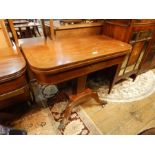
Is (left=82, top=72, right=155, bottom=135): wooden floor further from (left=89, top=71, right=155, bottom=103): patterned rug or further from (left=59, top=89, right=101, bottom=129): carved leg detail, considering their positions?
(left=59, top=89, right=101, bottom=129): carved leg detail

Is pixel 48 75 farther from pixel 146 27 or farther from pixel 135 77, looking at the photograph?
pixel 135 77

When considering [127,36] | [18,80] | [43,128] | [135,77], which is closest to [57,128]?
[43,128]

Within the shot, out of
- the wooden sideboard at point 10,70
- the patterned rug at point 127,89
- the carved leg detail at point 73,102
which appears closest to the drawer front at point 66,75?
the wooden sideboard at point 10,70

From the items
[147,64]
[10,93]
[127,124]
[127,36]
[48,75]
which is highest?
[127,36]

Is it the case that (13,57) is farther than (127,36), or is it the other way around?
(127,36)

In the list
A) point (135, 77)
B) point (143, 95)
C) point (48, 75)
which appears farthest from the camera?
point (135, 77)

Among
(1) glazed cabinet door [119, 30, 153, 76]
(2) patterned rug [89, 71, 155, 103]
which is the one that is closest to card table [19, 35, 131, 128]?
(1) glazed cabinet door [119, 30, 153, 76]

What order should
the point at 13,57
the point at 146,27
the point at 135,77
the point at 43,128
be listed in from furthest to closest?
the point at 135,77 < the point at 146,27 < the point at 43,128 < the point at 13,57

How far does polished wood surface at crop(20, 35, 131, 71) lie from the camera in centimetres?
78

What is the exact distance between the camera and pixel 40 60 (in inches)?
31.4

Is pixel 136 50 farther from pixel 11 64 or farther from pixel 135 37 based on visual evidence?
pixel 11 64

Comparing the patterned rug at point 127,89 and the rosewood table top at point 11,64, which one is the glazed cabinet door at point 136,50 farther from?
the rosewood table top at point 11,64

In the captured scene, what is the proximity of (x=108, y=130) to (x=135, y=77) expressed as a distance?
3.48 ft

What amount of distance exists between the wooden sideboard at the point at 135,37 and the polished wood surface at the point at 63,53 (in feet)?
0.68
